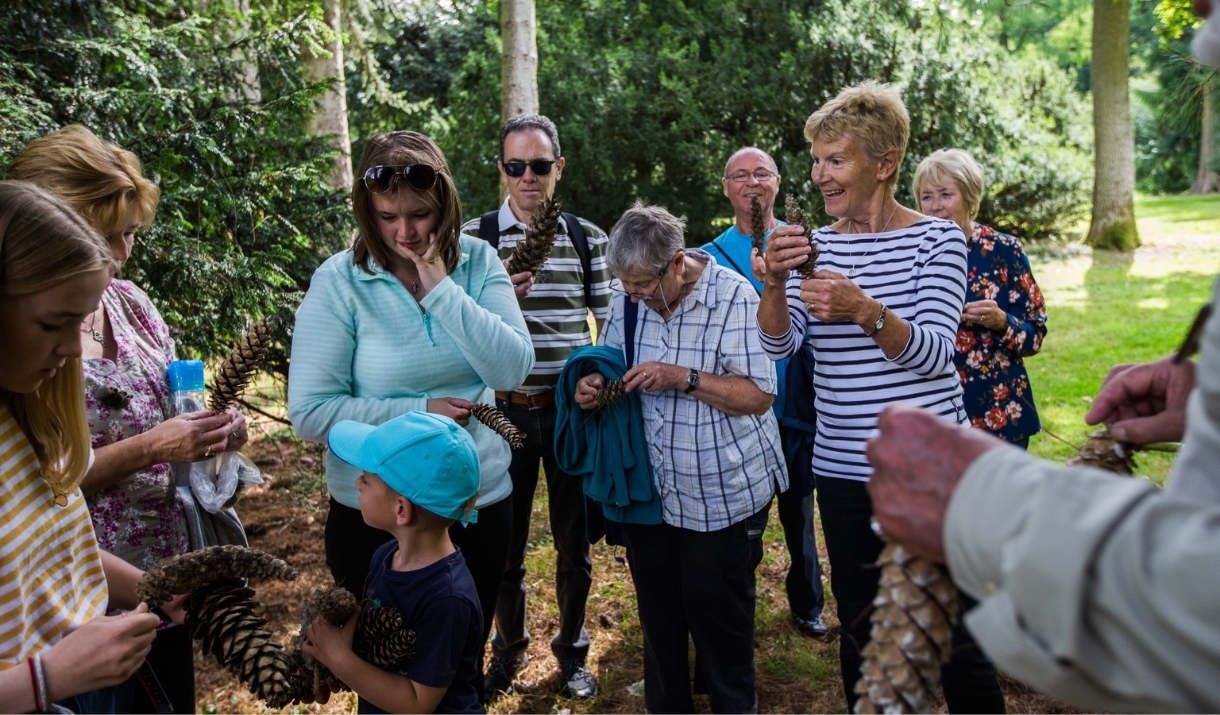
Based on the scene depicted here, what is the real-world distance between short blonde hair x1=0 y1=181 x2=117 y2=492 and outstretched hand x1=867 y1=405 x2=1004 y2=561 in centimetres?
162

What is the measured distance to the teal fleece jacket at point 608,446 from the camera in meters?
3.61

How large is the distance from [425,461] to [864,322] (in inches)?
58.3

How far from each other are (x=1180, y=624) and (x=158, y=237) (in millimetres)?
4524

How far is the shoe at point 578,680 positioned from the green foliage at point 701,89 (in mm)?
9988

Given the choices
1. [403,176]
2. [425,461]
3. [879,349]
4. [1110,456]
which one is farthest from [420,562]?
[1110,456]

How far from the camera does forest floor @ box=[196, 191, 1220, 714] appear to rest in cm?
417

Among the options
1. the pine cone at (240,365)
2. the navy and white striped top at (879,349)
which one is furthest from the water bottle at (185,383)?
the navy and white striped top at (879,349)

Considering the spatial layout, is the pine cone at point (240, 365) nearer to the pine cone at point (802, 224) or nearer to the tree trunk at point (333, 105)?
the pine cone at point (802, 224)

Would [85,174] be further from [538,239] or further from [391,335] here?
[538,239]

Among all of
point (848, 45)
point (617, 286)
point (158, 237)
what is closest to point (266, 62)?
point (158, 237)

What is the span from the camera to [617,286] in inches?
163

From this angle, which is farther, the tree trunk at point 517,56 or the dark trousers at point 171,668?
the tree trunk at point 517,56

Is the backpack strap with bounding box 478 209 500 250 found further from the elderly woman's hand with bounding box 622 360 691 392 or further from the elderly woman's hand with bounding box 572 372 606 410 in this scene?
the elderly woman's hand with bounding box 622 360 691 392

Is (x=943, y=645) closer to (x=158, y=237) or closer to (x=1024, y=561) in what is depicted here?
(x=1024, y=561)
